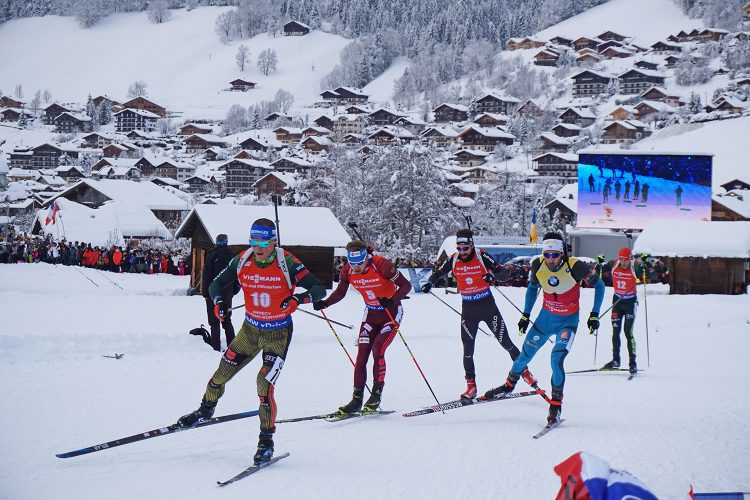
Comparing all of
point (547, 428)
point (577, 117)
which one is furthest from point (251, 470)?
point (577, 117)

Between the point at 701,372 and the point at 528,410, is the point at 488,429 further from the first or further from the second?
the point at 701,372

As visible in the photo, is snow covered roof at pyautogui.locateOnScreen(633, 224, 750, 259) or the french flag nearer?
the french flag

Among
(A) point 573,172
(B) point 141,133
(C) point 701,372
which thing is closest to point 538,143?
(A) point 573,172

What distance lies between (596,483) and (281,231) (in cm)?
2328

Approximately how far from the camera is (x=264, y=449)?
638 cm

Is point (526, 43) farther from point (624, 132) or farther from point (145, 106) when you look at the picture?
point (145, 106)

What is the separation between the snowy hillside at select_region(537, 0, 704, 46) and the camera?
153 m

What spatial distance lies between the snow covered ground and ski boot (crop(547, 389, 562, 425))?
0.52 feet

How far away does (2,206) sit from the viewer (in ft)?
229

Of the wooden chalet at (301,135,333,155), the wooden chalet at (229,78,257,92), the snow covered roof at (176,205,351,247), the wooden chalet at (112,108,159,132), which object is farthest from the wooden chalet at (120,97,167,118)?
the snow covered roof at (176,205,351,247)

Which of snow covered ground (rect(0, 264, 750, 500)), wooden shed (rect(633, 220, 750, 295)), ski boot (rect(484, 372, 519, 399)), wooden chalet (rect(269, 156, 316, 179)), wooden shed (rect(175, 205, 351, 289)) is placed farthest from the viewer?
wooden chalet (rect(269, 156, 316, 179))

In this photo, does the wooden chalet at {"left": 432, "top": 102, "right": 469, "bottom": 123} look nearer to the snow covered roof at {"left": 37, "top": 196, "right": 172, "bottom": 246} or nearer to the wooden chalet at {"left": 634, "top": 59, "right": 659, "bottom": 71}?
the wooden chalet at {"left": 634, "top": 59, "right": 659, "bottom": 71}

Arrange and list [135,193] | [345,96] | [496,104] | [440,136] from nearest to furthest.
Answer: [135,193]
[440,136]
[496,104]
[345,96]

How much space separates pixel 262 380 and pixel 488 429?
2455 mm
